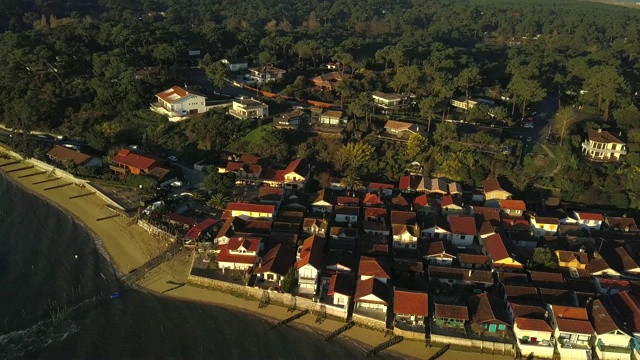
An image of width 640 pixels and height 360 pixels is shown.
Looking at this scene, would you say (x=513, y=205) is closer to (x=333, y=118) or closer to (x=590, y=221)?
(x=590, y=221)

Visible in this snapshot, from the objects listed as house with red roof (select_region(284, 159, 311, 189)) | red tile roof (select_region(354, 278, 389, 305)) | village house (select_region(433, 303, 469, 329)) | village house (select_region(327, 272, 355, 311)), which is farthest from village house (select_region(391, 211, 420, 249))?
house with red roof (select_region(284, 159, 311, 189))

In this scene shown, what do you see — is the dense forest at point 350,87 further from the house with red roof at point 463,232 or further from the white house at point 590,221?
the house with red roof at point 463,232

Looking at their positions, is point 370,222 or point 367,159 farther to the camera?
point 367,159

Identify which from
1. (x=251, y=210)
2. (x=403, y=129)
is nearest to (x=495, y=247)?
(x=251, y=210)

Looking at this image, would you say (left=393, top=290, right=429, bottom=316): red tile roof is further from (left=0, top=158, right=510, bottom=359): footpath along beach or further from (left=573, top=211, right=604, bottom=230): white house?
(left=573, top=211, right=604, bottom=230): white house

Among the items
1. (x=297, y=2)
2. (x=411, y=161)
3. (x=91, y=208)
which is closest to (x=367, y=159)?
(x=411, y=161)

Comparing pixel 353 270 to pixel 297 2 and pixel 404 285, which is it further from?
pixel 297 2

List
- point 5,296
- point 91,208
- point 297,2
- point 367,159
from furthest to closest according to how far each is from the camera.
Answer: point 297,2
point 367,159
point 91,208
point 5,296
